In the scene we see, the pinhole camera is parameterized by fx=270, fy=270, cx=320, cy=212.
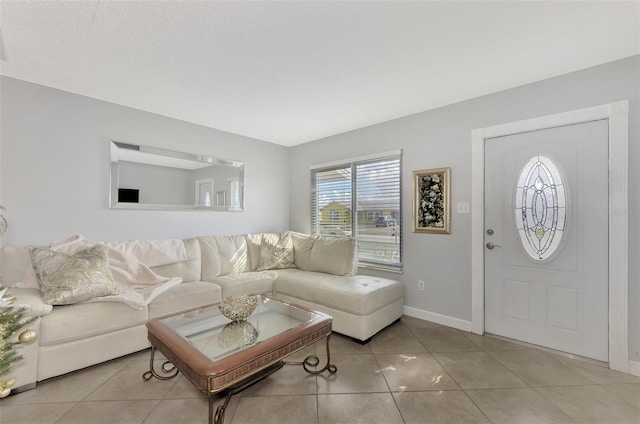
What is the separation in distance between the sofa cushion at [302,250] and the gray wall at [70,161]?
1.25m

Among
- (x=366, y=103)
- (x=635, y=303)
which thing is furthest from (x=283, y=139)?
(x=635, y=303)

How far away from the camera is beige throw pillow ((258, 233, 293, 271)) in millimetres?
3619

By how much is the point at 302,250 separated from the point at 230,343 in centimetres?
208

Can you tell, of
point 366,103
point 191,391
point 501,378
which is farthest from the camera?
point 366,103

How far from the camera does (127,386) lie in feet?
6.15

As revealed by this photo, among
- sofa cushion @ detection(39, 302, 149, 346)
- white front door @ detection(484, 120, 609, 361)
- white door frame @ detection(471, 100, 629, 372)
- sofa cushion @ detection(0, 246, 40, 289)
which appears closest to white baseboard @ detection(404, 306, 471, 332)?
white front door @ detection(484, 120, 609, 361)

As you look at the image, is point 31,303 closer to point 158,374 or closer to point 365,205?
point 158,374

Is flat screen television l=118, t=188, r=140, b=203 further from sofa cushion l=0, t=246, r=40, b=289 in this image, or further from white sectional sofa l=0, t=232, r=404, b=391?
sofa cushion l=0, t=246, r=40, b=289

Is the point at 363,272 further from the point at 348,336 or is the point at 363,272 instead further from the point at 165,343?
the point at 165,343

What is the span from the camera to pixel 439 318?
9.72 ft

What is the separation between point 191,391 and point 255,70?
8.00 feet

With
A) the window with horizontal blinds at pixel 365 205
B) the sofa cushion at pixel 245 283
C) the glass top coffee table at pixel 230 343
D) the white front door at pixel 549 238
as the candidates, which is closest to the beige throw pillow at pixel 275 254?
the sofa cushion at pixel 245 283

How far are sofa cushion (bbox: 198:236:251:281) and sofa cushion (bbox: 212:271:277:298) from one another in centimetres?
12

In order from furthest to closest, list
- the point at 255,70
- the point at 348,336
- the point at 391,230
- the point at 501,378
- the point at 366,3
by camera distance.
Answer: the point at 391,230 → the point at 348,336 → the point at 255,70 → the point at 501,378 → the point at 366,3
